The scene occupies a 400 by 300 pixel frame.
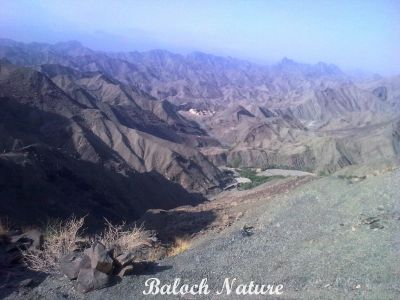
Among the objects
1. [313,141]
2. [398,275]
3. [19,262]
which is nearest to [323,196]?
[398,275]

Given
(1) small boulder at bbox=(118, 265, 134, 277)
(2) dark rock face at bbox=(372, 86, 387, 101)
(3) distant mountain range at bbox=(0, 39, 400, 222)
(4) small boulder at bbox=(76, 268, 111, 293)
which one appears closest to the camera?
(4) small boulder at bbox=(76, 268, 111, 293)

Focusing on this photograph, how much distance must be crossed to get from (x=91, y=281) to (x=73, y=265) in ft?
2.19

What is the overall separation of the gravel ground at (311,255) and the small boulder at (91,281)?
0.13 metres

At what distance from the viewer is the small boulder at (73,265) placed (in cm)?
897

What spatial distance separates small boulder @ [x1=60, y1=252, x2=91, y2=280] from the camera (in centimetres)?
897

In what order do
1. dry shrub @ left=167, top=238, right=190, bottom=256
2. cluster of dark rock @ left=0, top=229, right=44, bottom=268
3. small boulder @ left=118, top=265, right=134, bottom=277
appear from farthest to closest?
dry shrub @ left=167, top=238, right=190, bottom=256, cluster of dark rock @ left=0, top=229, right=44, bottom=268, small boulder @ left=118, top=265, right=134, bottom=277

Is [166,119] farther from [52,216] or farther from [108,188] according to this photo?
[52,216]

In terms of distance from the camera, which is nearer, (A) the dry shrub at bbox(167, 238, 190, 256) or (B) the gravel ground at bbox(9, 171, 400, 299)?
(B) the gravel ground at bbox(9, 171, 400, 299)

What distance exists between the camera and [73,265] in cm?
914

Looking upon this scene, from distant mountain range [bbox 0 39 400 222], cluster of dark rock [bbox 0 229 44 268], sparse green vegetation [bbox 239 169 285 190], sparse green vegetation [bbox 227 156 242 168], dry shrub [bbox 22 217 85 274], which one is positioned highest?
dry shrub [bbox 22 217 85 274]

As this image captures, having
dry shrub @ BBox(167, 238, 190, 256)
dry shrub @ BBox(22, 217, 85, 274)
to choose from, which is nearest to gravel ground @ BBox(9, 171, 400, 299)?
dry shrub @ BBox(167, 238, 190, 256)

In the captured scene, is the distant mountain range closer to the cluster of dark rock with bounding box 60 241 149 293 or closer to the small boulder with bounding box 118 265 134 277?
the cluster of dark rock with bounding box 60 241 149 293

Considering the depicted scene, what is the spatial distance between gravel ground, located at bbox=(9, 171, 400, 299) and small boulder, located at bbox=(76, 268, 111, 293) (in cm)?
13

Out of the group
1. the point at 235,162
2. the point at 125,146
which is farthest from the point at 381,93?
the point at 125,146
